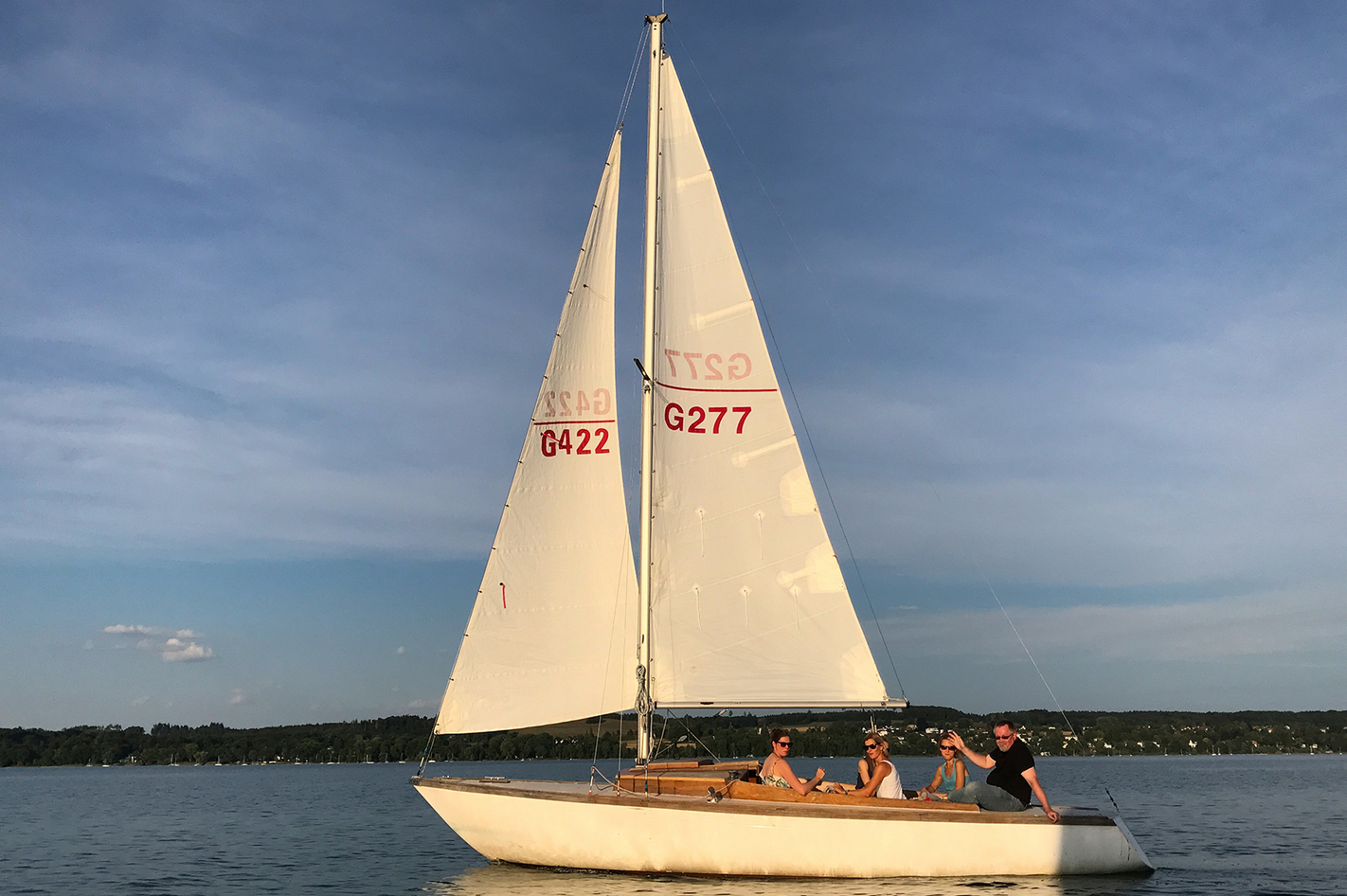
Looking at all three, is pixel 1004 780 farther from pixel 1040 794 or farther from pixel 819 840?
pixel 819 840

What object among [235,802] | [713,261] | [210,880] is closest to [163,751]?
[235,802]

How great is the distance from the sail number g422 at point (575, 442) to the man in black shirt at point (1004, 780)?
7241 millimetres

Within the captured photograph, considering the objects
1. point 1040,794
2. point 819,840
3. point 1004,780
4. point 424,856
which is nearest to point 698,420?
point 819,840

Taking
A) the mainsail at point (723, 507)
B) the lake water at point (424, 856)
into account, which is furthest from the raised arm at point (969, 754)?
the mainsail at point (723, 507)

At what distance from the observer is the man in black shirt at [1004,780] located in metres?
13.7

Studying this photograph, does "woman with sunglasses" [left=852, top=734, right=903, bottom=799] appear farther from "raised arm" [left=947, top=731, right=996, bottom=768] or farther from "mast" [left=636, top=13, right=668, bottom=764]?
"mast" [left=636, top=13, right=668, bottom=764]

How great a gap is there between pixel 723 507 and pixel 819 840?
5.26 m

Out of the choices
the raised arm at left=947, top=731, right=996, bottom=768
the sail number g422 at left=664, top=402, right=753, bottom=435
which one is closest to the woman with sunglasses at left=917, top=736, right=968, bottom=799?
the raised arm at left=947, top=731, right=996, bottom=768

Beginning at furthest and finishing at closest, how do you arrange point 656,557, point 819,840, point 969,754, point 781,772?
point 656,557 → point 781,772 → point 969,754 → point 819,840

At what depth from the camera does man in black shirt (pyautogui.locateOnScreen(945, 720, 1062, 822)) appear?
1366 cm

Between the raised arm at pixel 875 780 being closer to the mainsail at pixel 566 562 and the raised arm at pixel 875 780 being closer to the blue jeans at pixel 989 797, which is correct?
the blue jeans at pixel 989 797

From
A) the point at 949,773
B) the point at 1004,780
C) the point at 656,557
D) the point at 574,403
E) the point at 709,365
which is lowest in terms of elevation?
the point at 1004,780

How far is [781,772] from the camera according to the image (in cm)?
1436

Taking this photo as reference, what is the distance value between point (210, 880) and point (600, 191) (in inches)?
571
